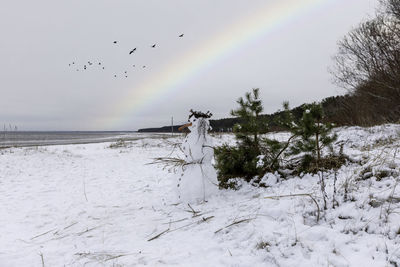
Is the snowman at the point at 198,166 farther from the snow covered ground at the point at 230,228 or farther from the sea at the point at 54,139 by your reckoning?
the sea at the point at 54,139

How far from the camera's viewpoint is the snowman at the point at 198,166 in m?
3.88

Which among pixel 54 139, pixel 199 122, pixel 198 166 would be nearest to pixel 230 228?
pixel 198 166

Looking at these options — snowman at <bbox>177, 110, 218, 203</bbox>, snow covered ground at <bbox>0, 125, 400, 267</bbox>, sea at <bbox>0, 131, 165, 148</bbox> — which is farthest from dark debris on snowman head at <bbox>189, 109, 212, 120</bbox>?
sea at <bbox>0, 131, 165, 148</bbox>

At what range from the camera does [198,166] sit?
3.93m

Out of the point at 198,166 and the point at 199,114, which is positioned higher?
the point at 199,114

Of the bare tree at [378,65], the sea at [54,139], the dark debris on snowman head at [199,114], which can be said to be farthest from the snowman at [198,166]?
the sea at [54,139]

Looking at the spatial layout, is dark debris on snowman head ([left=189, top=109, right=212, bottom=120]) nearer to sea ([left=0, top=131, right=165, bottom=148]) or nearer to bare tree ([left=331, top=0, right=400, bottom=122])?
bare tree ([left=331, top=0, right=400, bottom=122])

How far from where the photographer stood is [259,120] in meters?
4.32

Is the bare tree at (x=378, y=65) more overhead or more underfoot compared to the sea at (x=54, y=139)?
more overhead

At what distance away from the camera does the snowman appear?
388cm

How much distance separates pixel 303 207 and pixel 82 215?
12.7ft

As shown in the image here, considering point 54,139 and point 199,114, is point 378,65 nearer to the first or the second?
point 199,114

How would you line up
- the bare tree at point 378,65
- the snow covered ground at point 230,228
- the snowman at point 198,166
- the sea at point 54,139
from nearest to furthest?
1. the snow covered ground at point 230,228
2. the snowman at point 198,166
3. the bare tree at point 378,65
4. the sea at point 54,139

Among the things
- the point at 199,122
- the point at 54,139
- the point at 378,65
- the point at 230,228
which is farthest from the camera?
the point at 54,139
